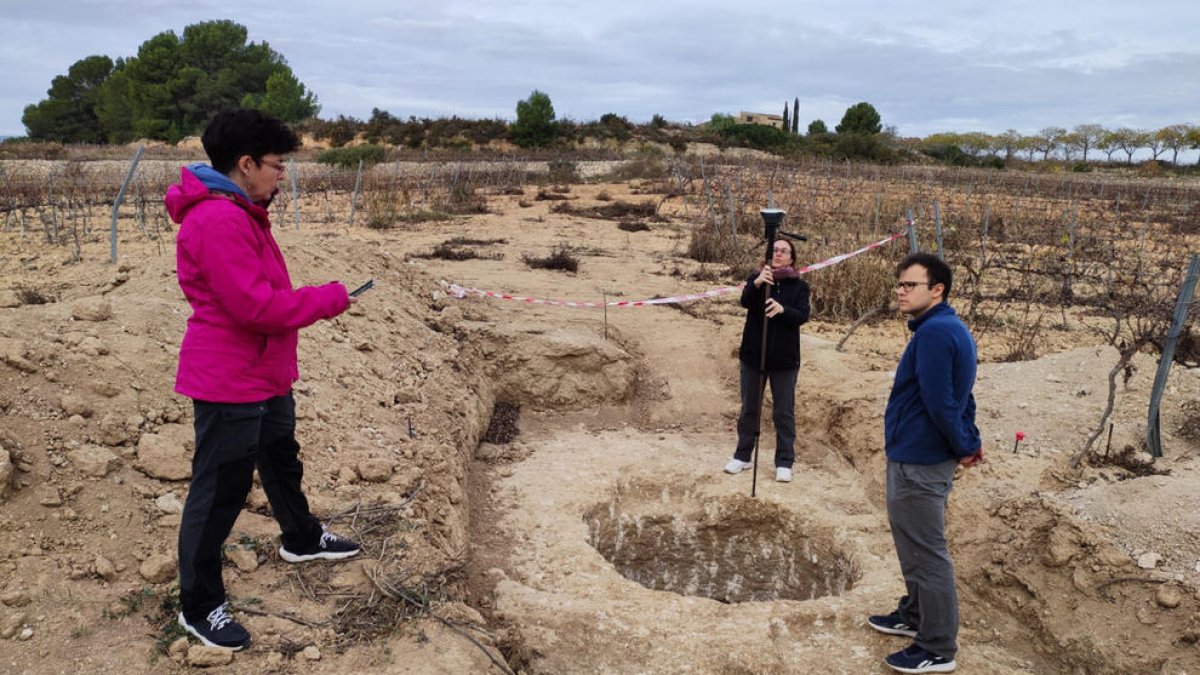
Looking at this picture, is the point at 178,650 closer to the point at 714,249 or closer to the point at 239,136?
the point at 239,136

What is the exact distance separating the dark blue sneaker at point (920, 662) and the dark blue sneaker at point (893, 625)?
0.21 metres

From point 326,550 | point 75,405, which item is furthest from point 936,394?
point 75,405

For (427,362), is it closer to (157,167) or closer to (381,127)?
(157,167)

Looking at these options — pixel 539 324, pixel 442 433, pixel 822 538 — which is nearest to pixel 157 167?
pixel 539 324

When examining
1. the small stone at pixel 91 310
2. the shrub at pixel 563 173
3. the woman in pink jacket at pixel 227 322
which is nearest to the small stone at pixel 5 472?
the woman in pink jacket at pixel 227 322

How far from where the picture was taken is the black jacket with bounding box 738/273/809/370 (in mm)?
5211

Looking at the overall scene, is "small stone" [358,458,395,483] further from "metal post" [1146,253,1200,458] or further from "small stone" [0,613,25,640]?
"metal post" [1146,253,1200,458]

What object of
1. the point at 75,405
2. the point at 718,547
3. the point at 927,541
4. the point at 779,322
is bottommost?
the point at 718,547

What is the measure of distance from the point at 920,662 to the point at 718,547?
198 centimetres

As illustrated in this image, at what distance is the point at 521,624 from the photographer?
3887 millimetres

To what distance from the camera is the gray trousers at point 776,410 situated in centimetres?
551

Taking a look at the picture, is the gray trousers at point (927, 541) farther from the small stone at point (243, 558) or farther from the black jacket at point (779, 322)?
the small stone at point (243, 558)

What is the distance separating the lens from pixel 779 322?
5.29m

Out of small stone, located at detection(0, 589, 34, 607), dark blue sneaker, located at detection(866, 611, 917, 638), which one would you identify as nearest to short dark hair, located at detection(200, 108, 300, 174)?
small stone, located at detection(0, 589, 34, 607)
